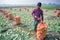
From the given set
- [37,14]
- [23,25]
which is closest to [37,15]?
[37,14]

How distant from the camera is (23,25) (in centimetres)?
208

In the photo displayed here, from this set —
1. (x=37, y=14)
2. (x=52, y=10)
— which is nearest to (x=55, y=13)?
(x=52, y=10)

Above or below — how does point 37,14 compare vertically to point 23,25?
above

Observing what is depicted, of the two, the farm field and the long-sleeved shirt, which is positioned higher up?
the long-sleeved shirt

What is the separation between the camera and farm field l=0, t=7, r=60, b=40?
2.01 metres

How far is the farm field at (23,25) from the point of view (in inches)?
79.2

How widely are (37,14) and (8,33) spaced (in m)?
0.40

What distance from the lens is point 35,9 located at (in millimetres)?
2061

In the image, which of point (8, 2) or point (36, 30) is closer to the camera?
point (36, 30)

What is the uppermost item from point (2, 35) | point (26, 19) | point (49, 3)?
point (49, 3)

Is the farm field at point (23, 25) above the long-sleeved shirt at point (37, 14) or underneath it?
underneath

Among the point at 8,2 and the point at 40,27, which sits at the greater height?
the point at 8,2

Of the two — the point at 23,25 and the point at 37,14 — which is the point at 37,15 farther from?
the point at 23,25

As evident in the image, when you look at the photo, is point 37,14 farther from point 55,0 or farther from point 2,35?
point 2,35
